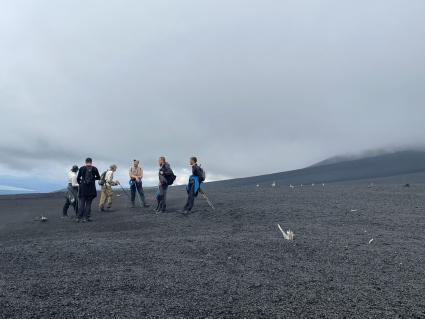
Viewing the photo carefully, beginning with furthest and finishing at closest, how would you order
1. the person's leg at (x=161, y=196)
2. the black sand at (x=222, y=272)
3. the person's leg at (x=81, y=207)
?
the person's leg at (x=161, y=196), the person's leg at (x=81, y=207), the black sand at (x=222, y=272)

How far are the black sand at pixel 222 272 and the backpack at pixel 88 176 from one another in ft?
7.44

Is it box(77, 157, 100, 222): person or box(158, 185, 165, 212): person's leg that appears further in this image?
box(158, 185, 165, 212): person's leg

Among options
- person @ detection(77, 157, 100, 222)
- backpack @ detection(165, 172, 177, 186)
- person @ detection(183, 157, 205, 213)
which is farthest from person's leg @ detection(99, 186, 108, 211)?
person @ detection(183, 157, 205, 213)

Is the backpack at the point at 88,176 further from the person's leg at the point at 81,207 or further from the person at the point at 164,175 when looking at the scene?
the person at the point at 164,175

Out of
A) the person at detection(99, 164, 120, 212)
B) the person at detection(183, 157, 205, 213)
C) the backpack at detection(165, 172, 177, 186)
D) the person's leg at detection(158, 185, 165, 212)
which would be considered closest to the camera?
the person at detection(183, 157, 205, 213)

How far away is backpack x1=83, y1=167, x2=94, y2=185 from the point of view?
51.6 feet

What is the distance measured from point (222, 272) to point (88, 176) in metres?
9.75

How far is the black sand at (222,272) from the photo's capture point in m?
5.73

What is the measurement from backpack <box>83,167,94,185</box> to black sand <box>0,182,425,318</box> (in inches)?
89.2

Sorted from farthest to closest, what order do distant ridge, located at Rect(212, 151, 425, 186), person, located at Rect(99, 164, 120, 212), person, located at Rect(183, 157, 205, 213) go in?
distant ridge, located at Rect(212, 151, 425, 186), person, located at Rect(99, 164, 120, 212), person, located at Rect(183, 157, 205, 213)

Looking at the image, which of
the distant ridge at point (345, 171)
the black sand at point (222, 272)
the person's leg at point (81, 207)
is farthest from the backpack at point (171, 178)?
the distant ridge at point (345, 171)

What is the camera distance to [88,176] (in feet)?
51.7

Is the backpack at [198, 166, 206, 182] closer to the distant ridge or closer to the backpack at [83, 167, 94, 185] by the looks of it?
the backpack at [83, 167, 94, 185]

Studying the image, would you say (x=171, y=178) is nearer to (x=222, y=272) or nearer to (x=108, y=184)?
(x=108, y=184)
